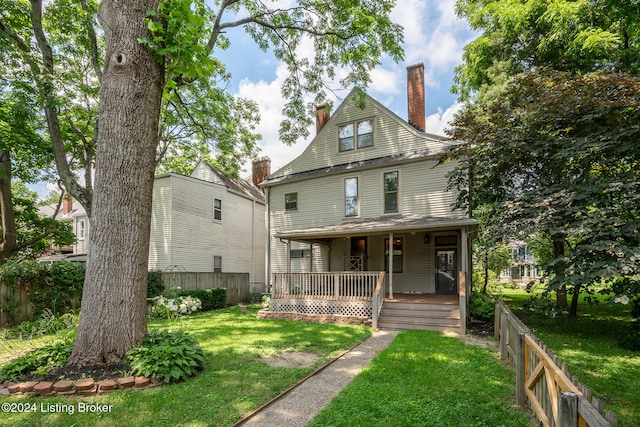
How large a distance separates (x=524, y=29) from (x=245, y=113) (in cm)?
1358

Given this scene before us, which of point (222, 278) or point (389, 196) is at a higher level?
point (389, 196)

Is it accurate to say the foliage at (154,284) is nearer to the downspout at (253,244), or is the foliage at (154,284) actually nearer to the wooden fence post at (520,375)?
the downspout at (253,244)

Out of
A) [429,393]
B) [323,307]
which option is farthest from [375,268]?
[429,393]

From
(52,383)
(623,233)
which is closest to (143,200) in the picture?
(52,383)

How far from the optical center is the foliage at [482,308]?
10.3 metres

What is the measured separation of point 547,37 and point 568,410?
14476mm

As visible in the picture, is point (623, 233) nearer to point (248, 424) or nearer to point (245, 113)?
point (248, 424)

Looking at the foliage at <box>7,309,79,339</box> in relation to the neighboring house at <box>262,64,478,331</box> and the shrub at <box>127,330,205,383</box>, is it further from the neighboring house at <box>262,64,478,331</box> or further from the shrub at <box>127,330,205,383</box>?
the neighboring house at <box>262,64,478,331</box>

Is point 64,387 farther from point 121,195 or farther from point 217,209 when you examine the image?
point 217,209

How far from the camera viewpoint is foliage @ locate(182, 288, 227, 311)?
44.7 feet

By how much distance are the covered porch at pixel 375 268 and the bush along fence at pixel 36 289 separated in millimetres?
6859

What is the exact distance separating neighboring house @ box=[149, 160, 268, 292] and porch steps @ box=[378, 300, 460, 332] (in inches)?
403

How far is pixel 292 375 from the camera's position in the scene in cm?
542

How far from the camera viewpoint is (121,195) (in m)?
5.30
